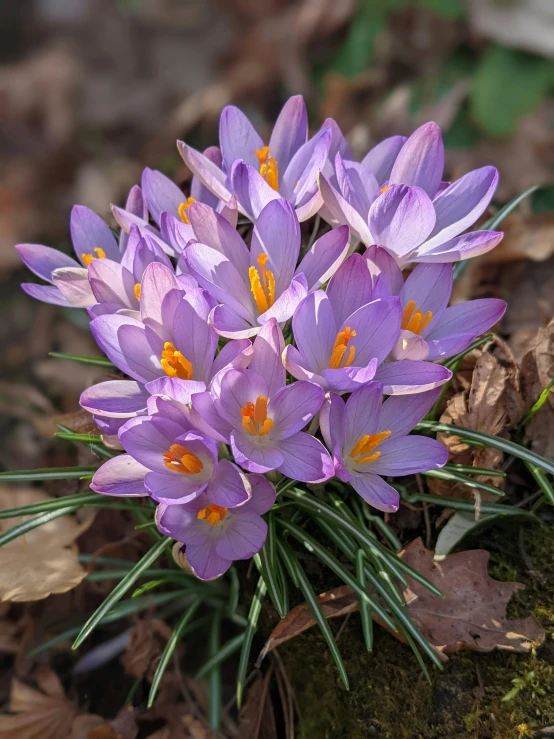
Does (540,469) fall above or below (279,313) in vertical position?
below

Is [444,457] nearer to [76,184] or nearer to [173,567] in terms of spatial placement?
[173,567]

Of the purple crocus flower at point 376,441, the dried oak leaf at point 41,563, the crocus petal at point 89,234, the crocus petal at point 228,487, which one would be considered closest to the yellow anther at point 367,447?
the purple crocus flower at point 376,441

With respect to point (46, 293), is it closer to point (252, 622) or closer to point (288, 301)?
point (288, 301)

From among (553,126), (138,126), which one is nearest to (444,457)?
(553,126)

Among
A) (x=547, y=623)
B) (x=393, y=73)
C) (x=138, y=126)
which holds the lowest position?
(x=547, y=623)

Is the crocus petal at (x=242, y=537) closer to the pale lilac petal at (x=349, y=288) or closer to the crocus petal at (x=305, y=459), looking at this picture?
the crocus petal at (x=305, y=459)

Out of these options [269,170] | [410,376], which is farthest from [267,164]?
[410,376]
